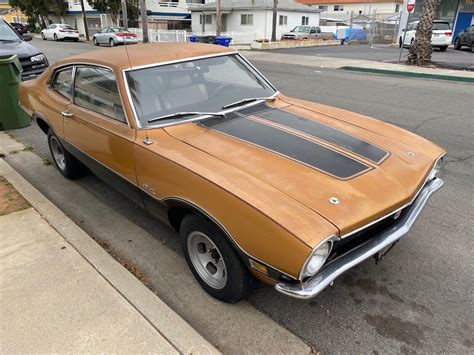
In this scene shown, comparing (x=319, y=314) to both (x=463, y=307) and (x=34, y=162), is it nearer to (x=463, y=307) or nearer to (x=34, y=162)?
(x=463, y=307)

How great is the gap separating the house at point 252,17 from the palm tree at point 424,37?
69.0 feet

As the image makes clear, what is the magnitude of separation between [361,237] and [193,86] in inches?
77.7

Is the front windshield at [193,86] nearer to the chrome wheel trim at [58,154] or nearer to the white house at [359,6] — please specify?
the chrome wheel trim at [58,154]

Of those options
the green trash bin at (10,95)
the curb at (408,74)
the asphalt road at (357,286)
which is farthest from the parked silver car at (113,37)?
the asphalt road at (357,286)

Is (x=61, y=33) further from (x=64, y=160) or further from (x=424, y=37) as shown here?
(x=64, y=160)

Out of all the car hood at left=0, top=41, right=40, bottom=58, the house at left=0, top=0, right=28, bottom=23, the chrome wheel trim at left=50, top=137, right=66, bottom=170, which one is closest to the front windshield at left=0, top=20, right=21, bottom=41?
the car hood at left=0, top=41, right=40, bottom=58

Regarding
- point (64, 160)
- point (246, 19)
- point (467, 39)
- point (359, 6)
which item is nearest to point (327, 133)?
point (64, 160)

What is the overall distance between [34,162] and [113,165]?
2.66 meters

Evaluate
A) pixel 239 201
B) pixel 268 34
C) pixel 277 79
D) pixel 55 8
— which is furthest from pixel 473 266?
pixel 55 8

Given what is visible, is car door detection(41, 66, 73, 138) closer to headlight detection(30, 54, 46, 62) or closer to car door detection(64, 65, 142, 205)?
car door detection(64, 65, 142, 205)

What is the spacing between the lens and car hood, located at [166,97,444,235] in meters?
2.31

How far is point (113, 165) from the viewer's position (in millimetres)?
3365

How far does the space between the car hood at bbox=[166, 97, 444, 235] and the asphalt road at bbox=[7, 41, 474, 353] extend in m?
0.77

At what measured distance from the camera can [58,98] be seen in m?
4.32
